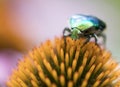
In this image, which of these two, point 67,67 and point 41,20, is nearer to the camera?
point 67,67

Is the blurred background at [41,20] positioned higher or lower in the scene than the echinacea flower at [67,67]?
lower

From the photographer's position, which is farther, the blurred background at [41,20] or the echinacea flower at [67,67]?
the blurred background at [41,20]

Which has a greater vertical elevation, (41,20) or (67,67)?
(67,67)

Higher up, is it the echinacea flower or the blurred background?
the echinacea flower

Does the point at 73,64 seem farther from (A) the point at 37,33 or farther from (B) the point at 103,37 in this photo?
(A) the point at 37,33

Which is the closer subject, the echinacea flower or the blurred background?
the echinacea flower
